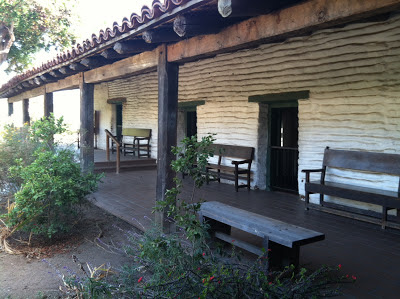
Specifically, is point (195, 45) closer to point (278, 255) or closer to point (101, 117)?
point (278, 255)

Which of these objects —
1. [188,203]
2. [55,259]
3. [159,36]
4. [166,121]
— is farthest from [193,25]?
[55,259]

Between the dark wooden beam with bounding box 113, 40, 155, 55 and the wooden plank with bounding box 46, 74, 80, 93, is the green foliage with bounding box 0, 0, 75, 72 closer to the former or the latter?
the wooden plank with bounding box 46, 74, 80, 93

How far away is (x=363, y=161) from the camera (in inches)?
196

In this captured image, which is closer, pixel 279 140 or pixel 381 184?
pixel 381 184

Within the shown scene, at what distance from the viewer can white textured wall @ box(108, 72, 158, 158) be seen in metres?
10.8

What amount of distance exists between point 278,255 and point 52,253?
103 inches

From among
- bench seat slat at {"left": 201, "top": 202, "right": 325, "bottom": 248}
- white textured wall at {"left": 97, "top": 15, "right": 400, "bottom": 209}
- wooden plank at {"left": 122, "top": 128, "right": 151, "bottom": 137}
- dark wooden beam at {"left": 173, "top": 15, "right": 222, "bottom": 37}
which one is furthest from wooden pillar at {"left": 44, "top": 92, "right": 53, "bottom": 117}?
bench seat slat at {"left": 201, "top": 202, "right": 325, "bottom": 248}

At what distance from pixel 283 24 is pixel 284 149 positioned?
3913 millimetres

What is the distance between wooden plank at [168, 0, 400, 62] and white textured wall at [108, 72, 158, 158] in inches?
253

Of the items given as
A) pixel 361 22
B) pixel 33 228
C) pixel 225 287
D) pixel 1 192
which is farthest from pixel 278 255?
pixel 1 192

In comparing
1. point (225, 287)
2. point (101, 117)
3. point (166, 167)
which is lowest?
point (225, 287)

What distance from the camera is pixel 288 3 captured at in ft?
10.4

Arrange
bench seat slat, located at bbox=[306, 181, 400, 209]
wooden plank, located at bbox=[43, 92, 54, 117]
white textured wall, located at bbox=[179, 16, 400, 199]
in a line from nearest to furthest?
bench seat slat, located at bbox=[306, 181, 400, 209], white textured wall, located at bbox=[179, 16, 400, 199], wooden plank, located at bbox=[43, 92, 54, 117]

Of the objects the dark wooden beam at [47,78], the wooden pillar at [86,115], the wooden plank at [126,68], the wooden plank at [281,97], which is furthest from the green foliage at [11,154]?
the wooden plank at [281,97]
